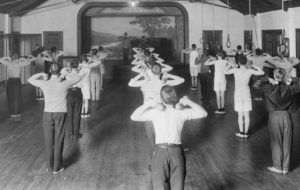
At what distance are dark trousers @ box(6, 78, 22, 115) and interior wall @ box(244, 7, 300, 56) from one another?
24.9ft

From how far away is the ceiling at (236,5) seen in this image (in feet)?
41.9

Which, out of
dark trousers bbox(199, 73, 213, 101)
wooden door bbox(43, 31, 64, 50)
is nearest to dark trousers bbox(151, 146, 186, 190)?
dark trousers bbox(199, 73, 213, 101)

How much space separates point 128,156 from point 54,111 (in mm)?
1536

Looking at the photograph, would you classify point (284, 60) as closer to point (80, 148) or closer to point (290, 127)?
point (290, 127)

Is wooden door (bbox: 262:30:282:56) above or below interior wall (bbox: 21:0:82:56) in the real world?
below

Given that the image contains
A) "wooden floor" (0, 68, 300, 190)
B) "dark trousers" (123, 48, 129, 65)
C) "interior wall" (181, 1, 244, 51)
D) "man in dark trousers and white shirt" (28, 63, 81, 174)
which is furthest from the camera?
"dark trousers" (123, 48, 129, 65)

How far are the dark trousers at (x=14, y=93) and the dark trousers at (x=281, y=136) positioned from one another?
5876 millimetres

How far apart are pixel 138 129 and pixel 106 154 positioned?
1.82 meters

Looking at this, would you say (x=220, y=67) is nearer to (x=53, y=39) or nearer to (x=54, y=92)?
(x=54, y=92)

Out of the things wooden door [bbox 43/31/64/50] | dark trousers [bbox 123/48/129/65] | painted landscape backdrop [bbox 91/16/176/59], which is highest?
painted landscape backdrop [bbox 91/16/176/59]

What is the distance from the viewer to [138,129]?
A: 25.9 ft

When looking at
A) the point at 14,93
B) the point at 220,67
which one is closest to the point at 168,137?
the point at 220,67

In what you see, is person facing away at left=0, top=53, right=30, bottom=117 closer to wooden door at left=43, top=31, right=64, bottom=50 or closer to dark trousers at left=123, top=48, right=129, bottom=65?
wooden door at left=43, top=31, right=64, bottom=50

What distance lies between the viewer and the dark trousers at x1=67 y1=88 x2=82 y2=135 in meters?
6.64
